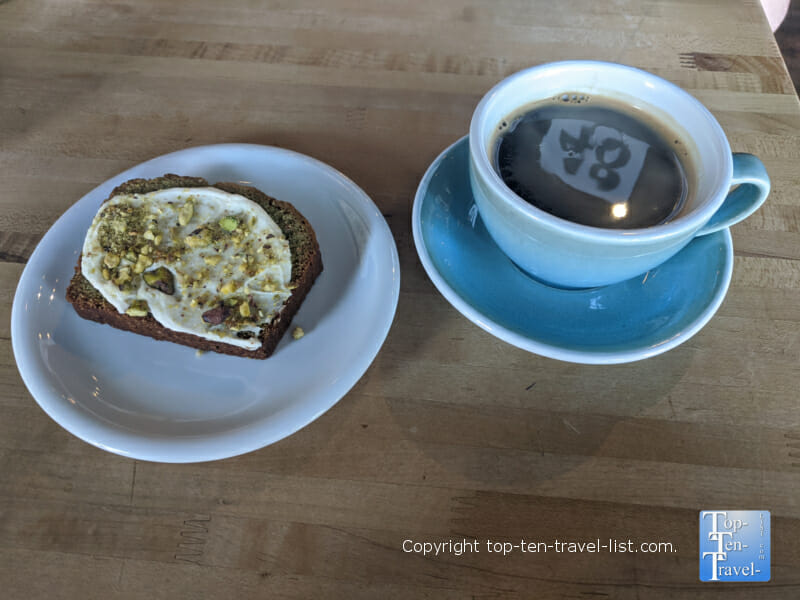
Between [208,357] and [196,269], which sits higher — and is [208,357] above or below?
below

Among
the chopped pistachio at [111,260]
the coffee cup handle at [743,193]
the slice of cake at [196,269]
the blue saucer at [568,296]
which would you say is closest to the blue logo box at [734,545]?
the blue saucer at [568,296]

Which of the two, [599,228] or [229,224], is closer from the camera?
[599,228]

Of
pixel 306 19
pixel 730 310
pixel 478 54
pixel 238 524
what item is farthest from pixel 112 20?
pixel 730 310

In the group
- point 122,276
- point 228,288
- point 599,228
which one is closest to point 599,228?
point 599,228

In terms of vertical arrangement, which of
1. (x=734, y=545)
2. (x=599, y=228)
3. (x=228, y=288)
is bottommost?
(x=734, y=545)

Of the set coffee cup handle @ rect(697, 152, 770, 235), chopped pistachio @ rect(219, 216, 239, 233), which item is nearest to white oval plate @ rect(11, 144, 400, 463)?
chopped pistachio @ rect(219, 216, 239, 233)

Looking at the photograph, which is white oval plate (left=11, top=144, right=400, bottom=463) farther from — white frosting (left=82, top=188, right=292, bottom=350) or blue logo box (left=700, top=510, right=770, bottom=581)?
blue logo box (left=700, top=510, right=770, bottom=581)

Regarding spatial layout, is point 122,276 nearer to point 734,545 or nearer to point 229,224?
point 229,224
